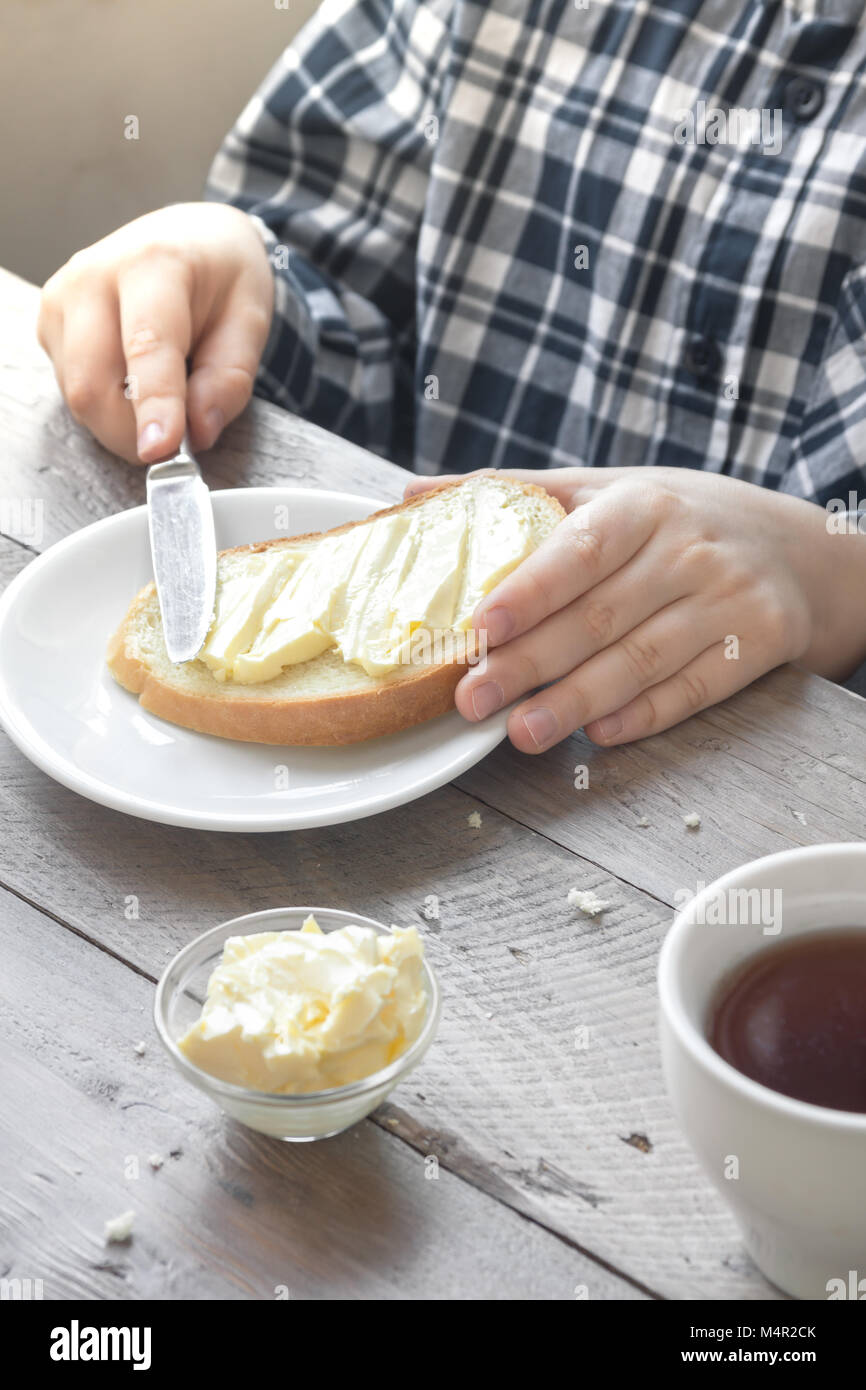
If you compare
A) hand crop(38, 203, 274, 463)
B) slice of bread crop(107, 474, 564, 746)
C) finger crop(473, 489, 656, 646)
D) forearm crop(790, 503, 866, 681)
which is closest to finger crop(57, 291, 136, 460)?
hand crop(38, 203, 274, 463)

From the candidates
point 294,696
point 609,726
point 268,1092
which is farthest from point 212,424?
point 268,1092

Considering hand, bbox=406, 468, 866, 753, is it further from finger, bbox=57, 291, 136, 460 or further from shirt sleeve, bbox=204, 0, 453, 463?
shirt sleeve, bbox=204, 0, 453, 463

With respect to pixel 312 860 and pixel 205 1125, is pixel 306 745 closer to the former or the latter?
pixel 312 860

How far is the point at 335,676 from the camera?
2.70ft

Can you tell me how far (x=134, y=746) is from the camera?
805 mm

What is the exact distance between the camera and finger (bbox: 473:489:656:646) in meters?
0.80

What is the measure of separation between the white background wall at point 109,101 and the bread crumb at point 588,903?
1.82 metres

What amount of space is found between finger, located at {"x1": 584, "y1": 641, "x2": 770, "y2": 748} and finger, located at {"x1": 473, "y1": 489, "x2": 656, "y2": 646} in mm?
82

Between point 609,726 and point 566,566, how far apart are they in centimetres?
11

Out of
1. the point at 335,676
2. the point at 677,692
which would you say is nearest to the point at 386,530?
the point at 335,676

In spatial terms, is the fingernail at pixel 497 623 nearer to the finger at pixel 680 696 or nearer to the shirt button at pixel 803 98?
the finger at pixel 680 696

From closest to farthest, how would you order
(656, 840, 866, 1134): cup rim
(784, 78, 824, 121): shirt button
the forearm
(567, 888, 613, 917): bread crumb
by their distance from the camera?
(656, 840, 866, 1134): cup rim
(567, 888, 613, 917): bread crumb
the forearm
(784, 78, 824, 121): shirt button

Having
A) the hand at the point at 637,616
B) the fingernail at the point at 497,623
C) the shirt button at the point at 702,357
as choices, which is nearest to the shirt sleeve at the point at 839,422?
the shirt button at the point at 702,357
